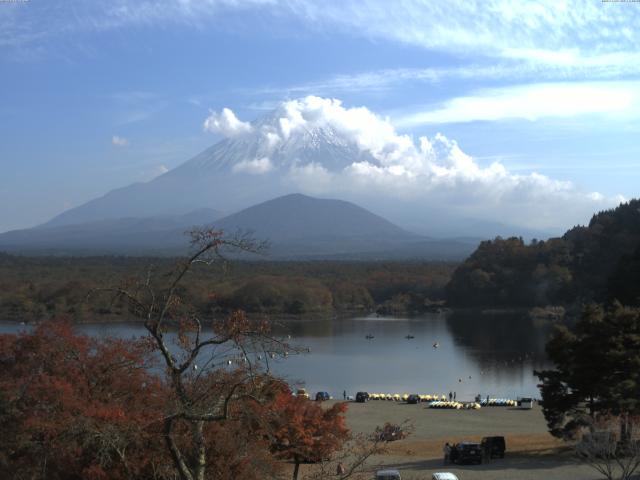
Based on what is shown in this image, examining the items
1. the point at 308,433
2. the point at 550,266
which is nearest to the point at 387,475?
the point at 308,433

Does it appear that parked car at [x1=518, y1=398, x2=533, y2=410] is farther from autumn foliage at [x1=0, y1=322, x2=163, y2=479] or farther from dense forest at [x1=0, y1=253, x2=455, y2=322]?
dense forest at [x1=0, y1=253, x2=455, y2=322]

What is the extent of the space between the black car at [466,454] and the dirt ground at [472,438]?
14 cm

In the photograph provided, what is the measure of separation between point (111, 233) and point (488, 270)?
123 meters

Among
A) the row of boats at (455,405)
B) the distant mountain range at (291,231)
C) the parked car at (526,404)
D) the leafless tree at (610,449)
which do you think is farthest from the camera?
the distant mountain range at (291,231)

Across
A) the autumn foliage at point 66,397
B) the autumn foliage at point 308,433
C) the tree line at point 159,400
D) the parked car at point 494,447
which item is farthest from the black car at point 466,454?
the autumn foliage at point 66,397

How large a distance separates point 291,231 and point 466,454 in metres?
147

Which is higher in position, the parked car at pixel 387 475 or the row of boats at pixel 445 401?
the parked car at pixel 387 475

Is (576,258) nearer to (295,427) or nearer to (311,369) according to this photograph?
(311,369)

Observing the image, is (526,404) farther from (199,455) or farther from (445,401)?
(199,455)

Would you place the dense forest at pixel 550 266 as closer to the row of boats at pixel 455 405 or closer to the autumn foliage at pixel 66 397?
the row of boats at pixel 455 405

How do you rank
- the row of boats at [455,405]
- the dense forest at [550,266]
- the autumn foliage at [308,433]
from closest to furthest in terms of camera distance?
the autumn foliage at [308,433] → the row of boats at [455,405] → the dense forest at [550,266]

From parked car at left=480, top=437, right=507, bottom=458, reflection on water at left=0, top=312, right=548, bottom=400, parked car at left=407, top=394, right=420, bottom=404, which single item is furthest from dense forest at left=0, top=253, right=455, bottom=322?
parked car at left=480, top=437, right=507, bottom=458

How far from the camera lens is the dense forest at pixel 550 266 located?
43.4 m

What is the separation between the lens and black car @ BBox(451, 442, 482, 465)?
35.5 feet
